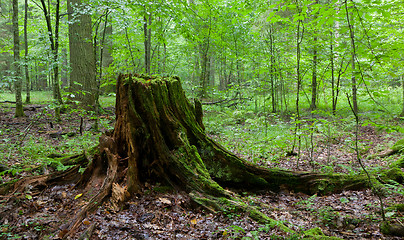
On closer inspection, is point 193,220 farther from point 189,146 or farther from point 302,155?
point 302,155

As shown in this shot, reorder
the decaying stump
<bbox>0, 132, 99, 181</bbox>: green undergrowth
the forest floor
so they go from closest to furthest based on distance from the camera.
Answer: the forest floor → the decaying stump → <bbox>0, 132, 99, 181</bbox>: green undergrowth

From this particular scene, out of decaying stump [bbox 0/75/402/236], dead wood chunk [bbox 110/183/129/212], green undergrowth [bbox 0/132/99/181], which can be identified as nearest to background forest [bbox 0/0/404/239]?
green undergrowth [bbox 0/132/99/181]

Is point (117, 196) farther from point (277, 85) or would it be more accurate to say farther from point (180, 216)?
point (277, 85)

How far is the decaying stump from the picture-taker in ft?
11.9

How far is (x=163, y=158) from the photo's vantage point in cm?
392

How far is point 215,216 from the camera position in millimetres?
3377

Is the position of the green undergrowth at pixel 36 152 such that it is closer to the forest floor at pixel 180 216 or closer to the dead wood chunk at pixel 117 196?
the forest floor at pixel 180 216

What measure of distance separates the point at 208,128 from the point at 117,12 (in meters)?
5.65

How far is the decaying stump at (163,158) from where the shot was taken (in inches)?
143

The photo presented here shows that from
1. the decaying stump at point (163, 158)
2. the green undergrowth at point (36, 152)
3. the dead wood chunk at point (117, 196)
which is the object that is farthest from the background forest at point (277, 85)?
the dead wood chunk at point (117, 196)

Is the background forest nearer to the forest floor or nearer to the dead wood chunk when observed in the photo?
the forest floor

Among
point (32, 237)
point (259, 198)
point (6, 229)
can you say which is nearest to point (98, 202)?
point (32, 237)

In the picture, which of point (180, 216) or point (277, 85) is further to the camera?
point (277, 85)

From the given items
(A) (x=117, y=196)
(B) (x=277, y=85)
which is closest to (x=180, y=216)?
(A) (x=117, y=196)
